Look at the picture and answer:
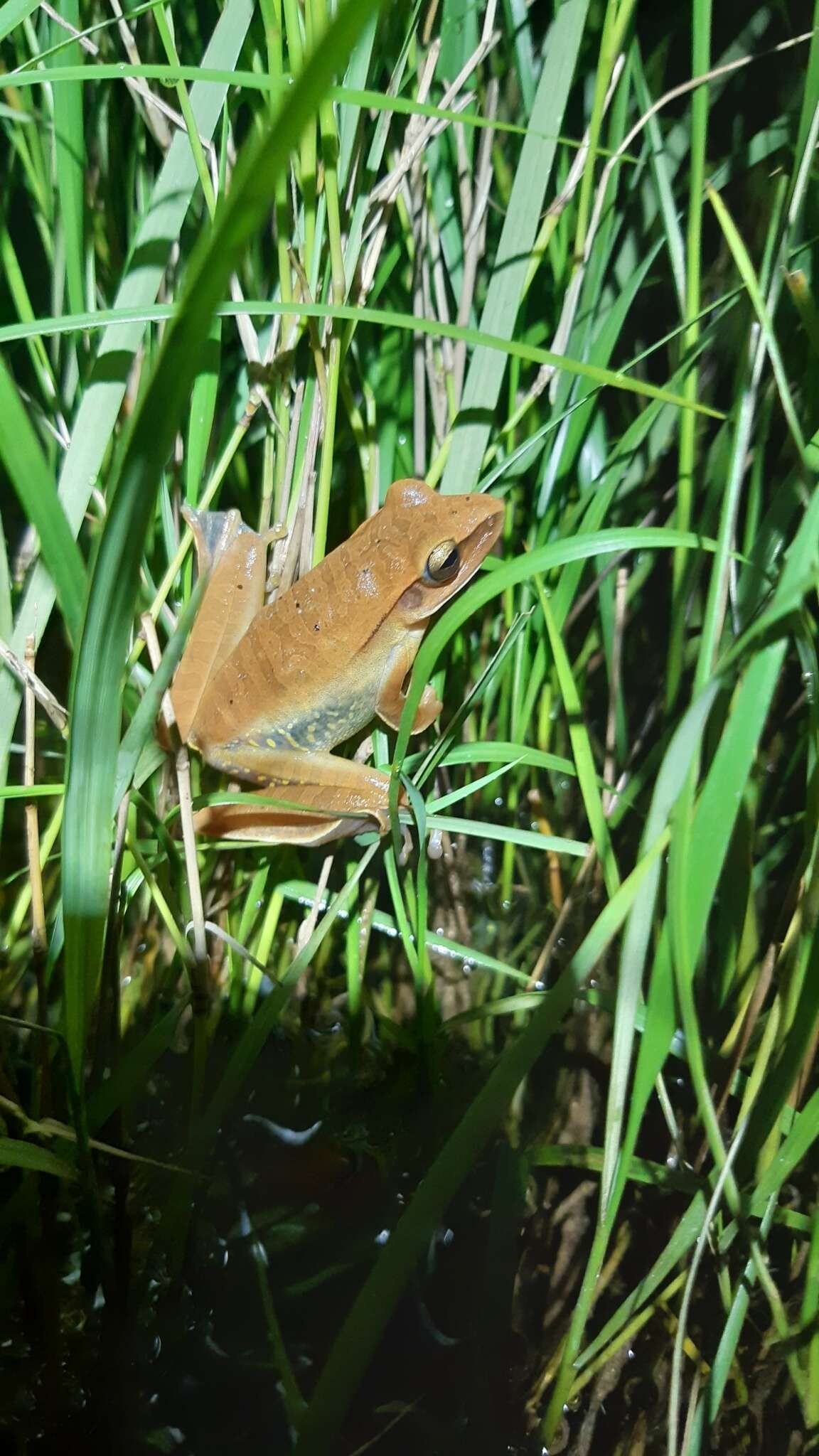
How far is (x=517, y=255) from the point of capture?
101cm

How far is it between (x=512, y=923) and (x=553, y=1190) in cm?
43

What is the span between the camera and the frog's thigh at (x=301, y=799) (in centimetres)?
114

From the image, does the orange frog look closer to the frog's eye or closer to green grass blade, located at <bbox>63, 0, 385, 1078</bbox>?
the frog's eye

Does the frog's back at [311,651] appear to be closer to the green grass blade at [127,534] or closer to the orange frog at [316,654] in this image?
the orange frog at [316,654]

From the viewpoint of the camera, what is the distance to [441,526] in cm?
110

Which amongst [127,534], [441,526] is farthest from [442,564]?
[127,534]

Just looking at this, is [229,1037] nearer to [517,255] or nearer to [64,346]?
[64,346]

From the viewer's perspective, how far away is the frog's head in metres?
1.09

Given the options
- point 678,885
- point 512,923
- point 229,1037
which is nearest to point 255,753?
point 229,1037

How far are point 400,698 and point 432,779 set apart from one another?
0.17m

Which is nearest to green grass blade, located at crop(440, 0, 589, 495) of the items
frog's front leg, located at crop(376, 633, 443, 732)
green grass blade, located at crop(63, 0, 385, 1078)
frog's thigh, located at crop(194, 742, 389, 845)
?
frog's front leg, located at crop(376, 633, 443, 732)

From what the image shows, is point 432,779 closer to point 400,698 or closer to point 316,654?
point 400,698

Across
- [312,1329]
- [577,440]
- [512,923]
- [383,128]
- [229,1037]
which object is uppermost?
[383,128]

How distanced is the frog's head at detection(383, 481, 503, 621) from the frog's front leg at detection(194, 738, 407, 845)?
30 cm
